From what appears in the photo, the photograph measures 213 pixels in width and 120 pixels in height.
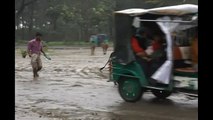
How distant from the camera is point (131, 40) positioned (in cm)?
1053

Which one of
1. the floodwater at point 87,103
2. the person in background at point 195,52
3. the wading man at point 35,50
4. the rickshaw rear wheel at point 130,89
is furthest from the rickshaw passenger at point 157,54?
the wading man at point 35,50

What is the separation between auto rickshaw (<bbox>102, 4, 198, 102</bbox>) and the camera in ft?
31.4

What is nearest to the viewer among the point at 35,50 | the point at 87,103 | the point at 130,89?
the point at 87,103

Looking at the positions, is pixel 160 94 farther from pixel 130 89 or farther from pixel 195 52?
pixel 195 52

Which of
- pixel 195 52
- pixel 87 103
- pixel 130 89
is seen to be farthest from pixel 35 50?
pixel 195 52

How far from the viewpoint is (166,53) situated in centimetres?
1004

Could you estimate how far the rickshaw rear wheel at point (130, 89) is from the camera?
34.3ft

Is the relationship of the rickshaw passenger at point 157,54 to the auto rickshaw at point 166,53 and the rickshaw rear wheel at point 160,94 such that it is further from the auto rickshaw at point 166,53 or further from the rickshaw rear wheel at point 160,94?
the rickshaw rear wheel at point 160,94

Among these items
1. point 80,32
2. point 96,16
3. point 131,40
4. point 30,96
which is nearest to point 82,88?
point 30,96

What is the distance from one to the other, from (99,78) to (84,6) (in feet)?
131

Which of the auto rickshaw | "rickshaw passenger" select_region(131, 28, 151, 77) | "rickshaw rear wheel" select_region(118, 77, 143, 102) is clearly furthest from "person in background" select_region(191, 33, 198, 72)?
"rickshaw rear wheel" select_region(118, 77, 143, 102)

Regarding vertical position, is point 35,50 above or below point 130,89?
above

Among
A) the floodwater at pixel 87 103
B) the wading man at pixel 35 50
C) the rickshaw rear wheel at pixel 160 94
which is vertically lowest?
the floodwater at pixel 87 103

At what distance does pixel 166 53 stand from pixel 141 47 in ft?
2.38
